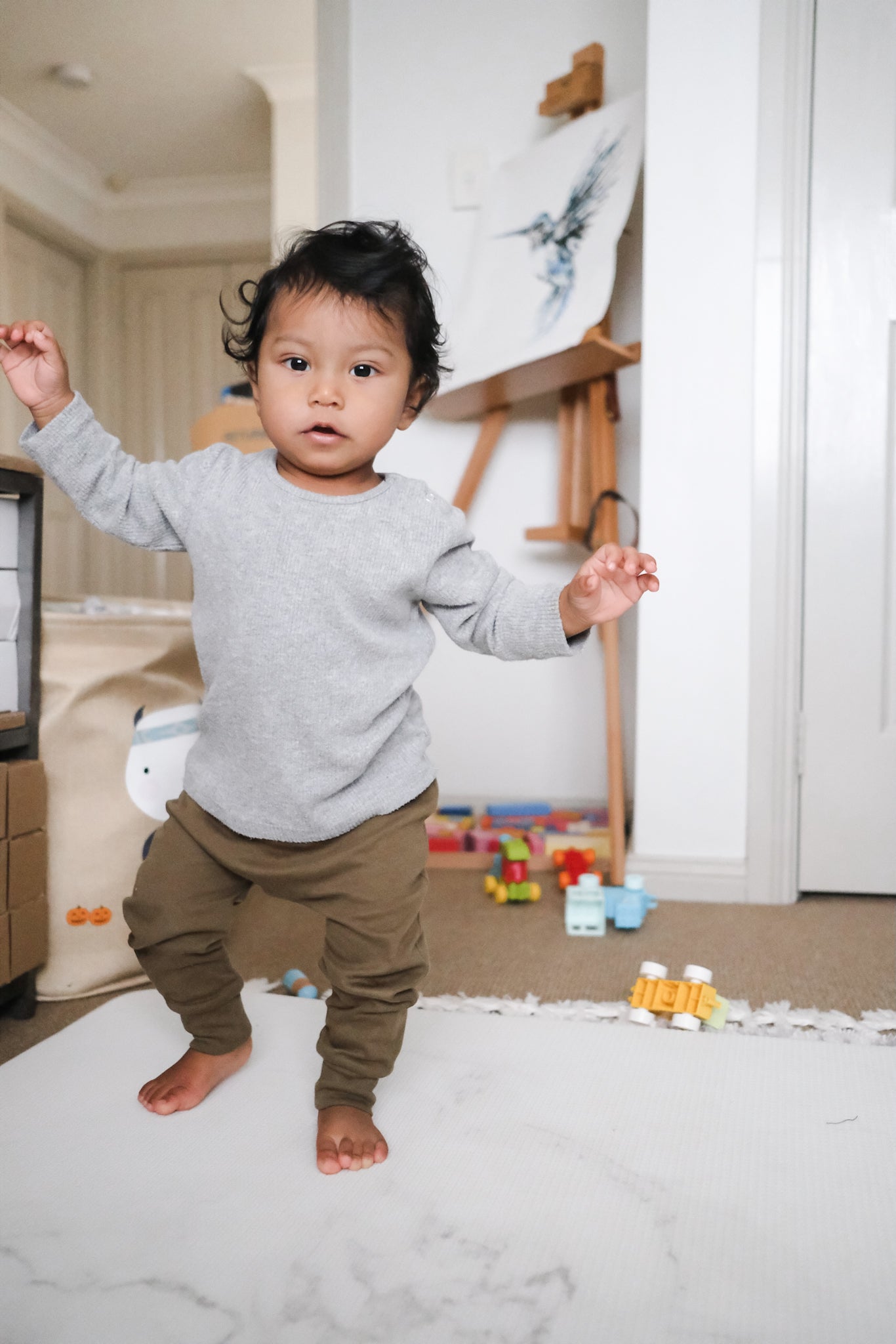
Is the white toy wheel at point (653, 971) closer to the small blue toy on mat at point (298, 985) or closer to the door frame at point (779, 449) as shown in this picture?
the small blue toy on mat at point (298, 985)

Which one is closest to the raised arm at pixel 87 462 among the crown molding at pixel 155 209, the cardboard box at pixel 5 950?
the cardboard box at pixel 5 950

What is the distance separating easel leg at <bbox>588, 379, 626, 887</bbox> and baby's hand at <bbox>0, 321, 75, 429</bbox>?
1077 mm

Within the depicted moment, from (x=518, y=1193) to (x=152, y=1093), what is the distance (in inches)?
14.1

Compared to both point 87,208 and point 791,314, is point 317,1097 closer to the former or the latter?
point 791,314

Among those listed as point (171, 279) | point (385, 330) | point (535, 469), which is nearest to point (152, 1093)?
point (385, 330)

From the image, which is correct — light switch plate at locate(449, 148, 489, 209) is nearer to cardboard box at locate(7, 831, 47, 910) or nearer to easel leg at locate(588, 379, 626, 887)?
easel leg at locate(588, 379, 626, 887)

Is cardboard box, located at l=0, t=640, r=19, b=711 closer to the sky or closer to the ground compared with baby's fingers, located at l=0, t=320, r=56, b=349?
closer to the ground

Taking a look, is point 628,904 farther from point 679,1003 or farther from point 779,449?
point 779,449

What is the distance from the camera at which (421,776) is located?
0.94 m

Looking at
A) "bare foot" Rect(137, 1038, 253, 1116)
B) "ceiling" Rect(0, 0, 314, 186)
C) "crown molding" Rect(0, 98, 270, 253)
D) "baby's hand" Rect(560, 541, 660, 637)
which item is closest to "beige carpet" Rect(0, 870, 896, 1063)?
"bare foot" Rect(137, 1038, 253, 1116)

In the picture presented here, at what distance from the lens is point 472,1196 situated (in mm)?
773

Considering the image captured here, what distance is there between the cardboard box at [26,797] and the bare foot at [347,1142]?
512 millimetres

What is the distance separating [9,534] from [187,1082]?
24.5 inches

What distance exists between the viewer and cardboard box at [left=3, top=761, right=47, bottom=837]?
3.68 ft
